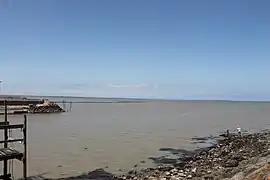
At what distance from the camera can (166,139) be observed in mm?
31156

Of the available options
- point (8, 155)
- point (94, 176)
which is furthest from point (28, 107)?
point (8, 155)

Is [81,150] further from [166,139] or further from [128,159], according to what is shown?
[166,139]

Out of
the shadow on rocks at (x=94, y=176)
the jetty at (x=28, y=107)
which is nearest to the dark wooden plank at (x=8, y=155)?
the shadow on rocks at (x=94, y=176)

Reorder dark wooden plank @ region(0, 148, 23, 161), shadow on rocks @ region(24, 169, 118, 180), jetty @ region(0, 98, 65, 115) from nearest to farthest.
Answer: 1. dark wooden plank @ region(0, 148, 23, 161)
2. shadow on rocks @ region(24, 169, 118, 180)
3. jetty @ region(0, 98, 65, 115)

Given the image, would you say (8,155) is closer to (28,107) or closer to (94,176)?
(94,176)

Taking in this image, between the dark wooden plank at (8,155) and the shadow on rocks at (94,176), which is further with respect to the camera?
the shadow on rocks at (94,176)

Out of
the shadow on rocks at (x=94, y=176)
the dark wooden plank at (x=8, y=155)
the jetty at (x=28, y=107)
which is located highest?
the jetty at (x=28, y=107)

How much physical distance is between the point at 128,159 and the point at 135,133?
1371 cm

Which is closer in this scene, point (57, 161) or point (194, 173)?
point (194, 173)

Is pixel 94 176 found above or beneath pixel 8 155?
beneath

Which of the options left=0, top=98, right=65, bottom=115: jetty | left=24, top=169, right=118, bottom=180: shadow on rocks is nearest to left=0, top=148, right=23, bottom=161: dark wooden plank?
left=24, top=169, right=118, bottom=180: shadow on rocks

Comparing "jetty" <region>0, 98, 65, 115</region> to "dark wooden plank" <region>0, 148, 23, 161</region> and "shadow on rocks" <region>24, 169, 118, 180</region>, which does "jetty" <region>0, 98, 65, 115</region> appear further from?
"dark wooden plank" <region>0, 148, 23, 161</region>

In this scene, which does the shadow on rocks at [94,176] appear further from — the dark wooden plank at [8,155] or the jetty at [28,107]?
the jetty at [28,107]

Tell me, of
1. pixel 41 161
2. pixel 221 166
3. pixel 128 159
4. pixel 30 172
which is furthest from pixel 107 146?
pixel 221 166
